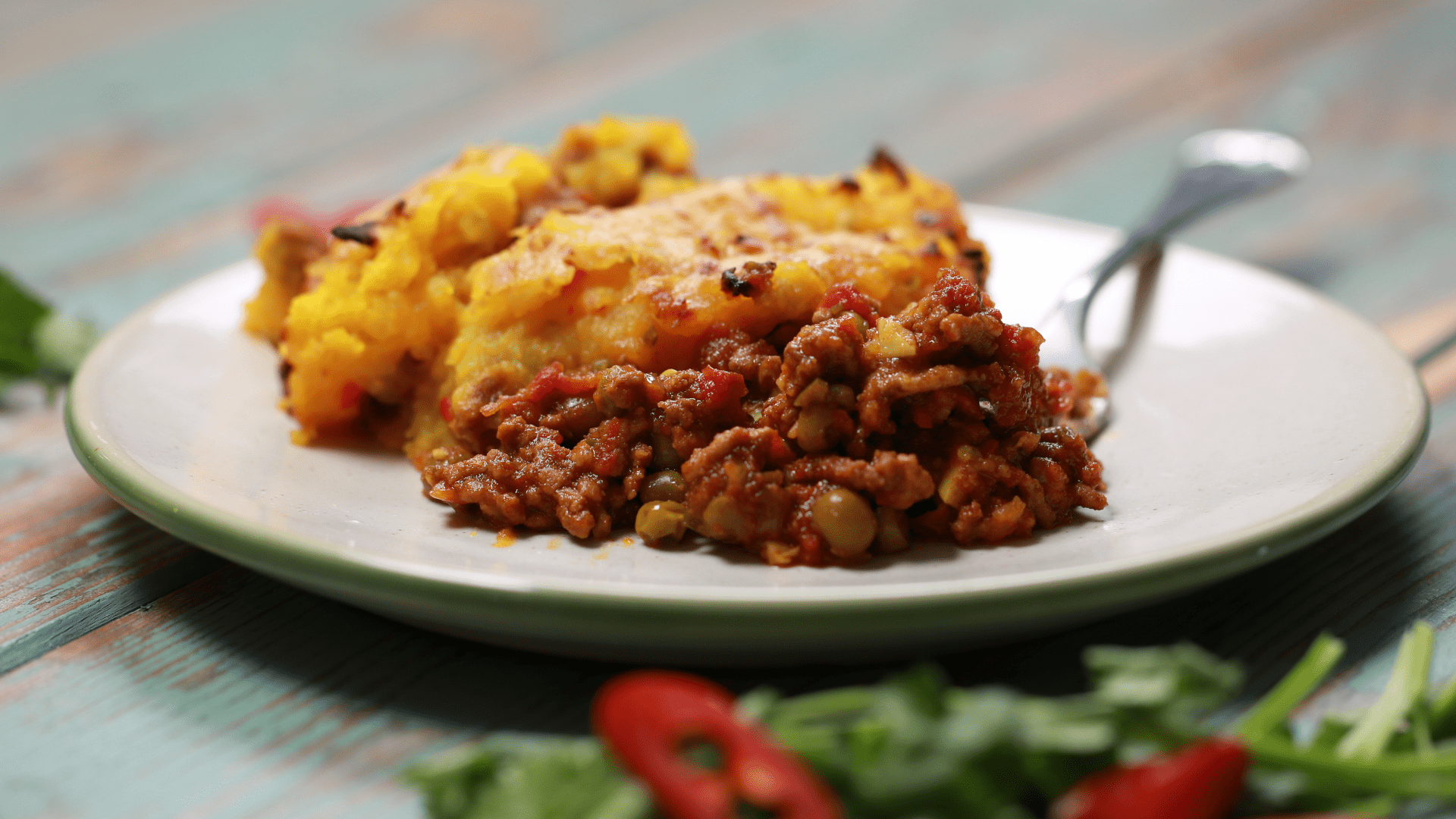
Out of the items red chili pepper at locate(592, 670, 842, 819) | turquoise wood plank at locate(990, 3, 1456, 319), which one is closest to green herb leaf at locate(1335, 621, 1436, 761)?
red chili pepper at locate(592, 670, 842, 819)

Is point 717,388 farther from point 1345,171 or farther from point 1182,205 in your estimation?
point 1345,171

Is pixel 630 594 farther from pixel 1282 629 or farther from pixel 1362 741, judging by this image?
pixel 1282 629

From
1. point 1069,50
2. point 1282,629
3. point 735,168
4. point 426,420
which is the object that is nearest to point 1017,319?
point 1282,629

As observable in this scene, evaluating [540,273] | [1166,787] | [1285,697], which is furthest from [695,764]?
[540,273]

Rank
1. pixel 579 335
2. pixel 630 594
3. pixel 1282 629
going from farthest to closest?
pixel 579 335, pixel 1282 629, pixel 630 594

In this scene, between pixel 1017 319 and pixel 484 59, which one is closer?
pixel 1017 319

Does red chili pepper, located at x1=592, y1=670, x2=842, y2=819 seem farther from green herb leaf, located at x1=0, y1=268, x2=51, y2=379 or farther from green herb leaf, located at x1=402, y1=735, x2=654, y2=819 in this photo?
green herb leaf, located at x1=0, y1=268, x2=51, y2=379

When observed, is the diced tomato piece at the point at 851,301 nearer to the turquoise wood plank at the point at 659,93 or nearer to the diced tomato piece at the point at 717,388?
the diced tomato piece at the point at 717,388
